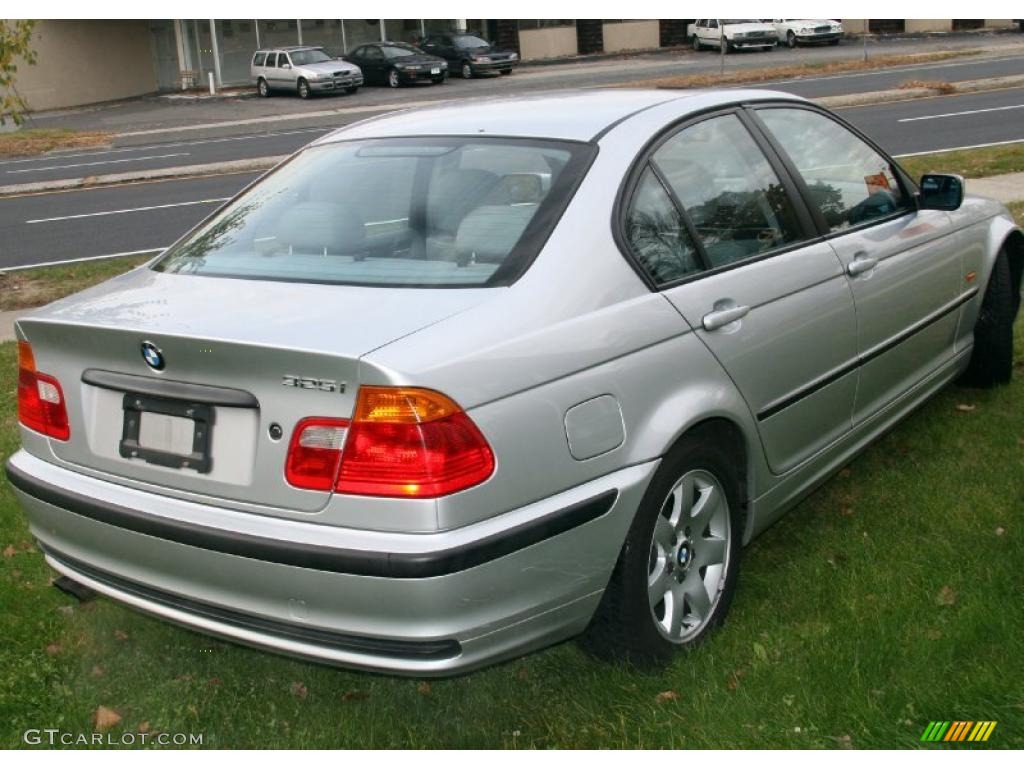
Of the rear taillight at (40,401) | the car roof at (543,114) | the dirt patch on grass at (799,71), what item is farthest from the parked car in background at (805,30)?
the rear taillight at (40,401)

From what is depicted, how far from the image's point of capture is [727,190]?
4.02m

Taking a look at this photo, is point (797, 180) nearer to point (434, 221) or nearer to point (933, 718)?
point (434, 221)

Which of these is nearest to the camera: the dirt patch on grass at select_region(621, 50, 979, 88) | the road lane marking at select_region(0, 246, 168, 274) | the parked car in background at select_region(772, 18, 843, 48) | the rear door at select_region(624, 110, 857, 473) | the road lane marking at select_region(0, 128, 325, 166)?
the rear door at select_region(624, 110, 857, 473)

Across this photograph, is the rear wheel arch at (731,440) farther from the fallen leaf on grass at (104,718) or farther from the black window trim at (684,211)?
the fallen leaf on grass at (104,718)

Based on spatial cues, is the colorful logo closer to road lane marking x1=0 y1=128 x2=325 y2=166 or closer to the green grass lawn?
the green grass lawn

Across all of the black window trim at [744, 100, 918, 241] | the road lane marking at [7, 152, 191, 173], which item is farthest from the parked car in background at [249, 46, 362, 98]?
the black window trim at [744, 100, 918, 241]

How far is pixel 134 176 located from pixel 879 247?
55.1ft

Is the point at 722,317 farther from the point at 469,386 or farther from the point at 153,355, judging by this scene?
the point at 153,355

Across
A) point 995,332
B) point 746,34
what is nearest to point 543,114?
point 995,332

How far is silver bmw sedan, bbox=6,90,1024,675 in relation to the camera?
288 cm

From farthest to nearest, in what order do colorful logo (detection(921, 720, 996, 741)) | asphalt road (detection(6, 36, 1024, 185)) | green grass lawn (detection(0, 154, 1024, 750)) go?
asphalt road (detection(6, 36, 1024, 185)) < green grass lawn (detection(0, 154, 1024, 750)) < colorful logo (detection(921, 720, 996, 741))

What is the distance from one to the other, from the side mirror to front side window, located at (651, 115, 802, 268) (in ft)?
3.33

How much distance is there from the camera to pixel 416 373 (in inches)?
110

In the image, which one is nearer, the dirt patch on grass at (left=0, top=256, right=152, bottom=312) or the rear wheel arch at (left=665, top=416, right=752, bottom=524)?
Result: the rear wheel arch at (left=665, top=416, right=752, bottom=524)
